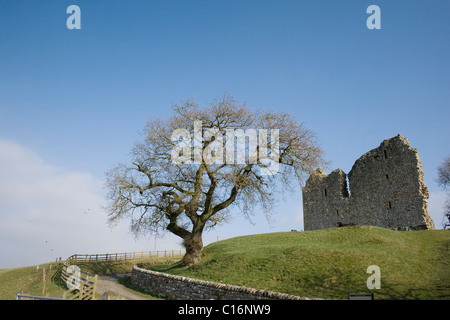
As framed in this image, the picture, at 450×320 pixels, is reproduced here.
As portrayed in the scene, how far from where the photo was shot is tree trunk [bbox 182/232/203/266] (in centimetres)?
2597

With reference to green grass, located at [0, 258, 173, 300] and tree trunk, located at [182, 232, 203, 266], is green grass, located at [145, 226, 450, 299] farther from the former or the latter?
green grass, located at [0, 258, 173, 300]

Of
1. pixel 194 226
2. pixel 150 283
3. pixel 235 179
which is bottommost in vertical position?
pixel 150 283

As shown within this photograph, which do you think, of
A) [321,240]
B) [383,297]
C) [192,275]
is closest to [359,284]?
[383,297]

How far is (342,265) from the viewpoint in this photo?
18.3 m

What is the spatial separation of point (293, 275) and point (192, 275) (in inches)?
298

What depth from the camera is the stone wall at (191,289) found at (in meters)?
16.0

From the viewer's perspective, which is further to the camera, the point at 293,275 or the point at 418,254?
the point at 418,254

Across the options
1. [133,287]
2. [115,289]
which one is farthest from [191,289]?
[133,287]

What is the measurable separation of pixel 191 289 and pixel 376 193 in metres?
21.1

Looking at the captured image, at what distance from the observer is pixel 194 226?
26.8m

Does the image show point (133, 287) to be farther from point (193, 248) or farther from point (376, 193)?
point (376, 193)

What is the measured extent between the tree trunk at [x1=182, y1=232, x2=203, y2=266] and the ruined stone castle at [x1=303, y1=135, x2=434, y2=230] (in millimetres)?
16440
